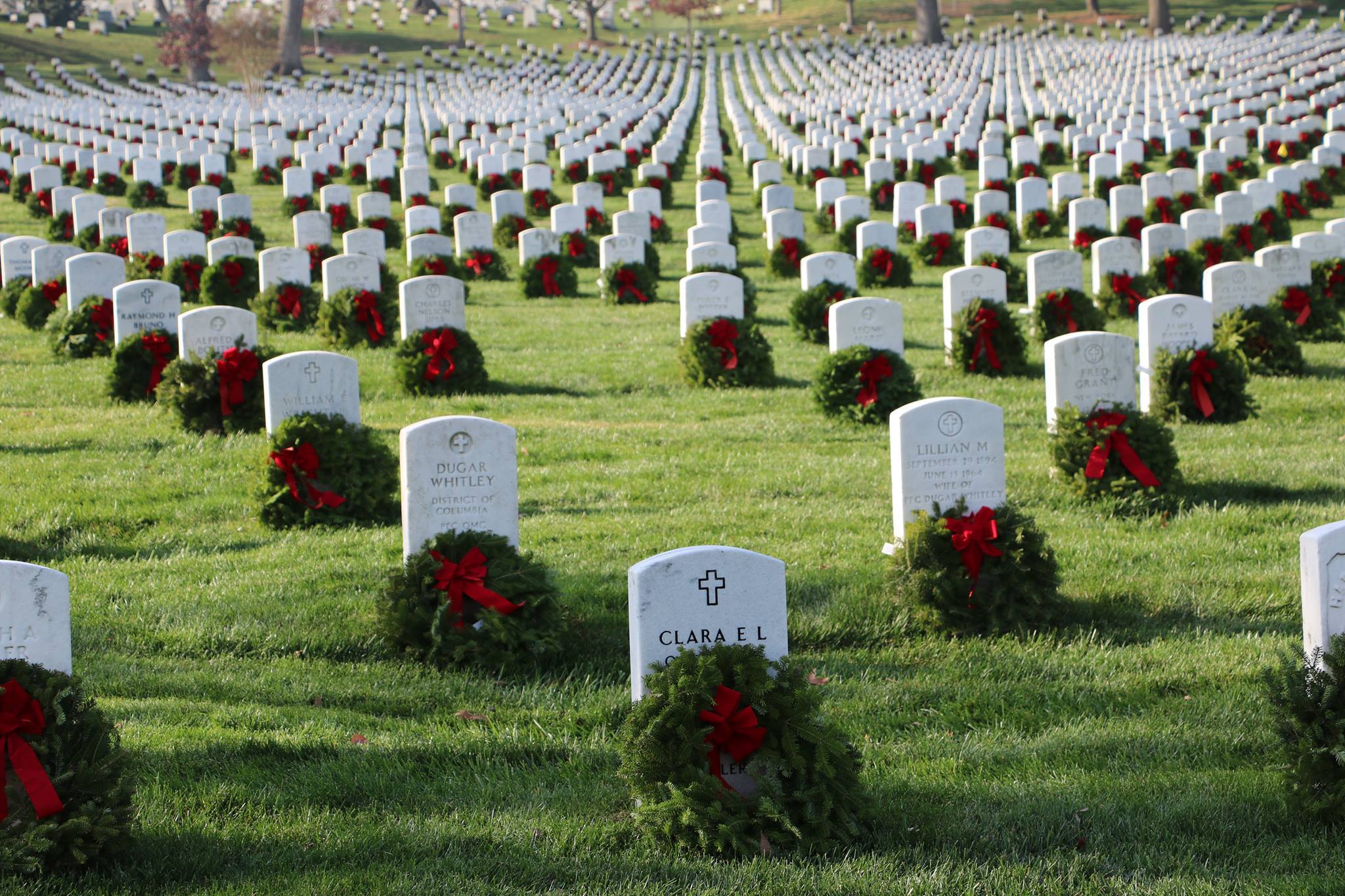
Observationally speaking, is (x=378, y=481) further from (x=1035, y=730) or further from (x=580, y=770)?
(x=1035, y=730)

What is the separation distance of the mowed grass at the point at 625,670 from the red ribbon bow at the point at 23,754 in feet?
0.79

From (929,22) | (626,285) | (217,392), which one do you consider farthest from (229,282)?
(929,22)

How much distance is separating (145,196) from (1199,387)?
22.5 m

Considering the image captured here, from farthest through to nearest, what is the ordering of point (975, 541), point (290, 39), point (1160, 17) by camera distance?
point (1160, 17), point (290, 39), point (975, 541)

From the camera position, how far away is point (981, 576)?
7312mm

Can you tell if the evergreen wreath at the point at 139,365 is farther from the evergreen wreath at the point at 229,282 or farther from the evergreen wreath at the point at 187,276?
the evergreen wreath at the point at 187,276

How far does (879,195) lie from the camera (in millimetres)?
27016

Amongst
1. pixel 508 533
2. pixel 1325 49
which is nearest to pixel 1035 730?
pixel 508 533

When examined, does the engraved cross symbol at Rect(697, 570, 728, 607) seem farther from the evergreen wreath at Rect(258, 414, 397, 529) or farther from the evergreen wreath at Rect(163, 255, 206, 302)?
the evergreen wreath at Rect(163, 255, 206, 302)

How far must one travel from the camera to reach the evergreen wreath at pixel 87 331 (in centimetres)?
1482

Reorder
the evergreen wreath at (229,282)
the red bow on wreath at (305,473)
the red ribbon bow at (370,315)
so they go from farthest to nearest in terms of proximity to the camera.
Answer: the evergreen wreath at (229,282)
the red ribbon bow at (370,315)
the red bow on wreath at (305,473)

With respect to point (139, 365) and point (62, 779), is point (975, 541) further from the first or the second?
point (139, 365)

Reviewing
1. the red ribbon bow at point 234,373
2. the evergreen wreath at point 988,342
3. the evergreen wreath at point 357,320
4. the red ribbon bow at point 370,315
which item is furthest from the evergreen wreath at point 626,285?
the red ribbon bow at point 234,373

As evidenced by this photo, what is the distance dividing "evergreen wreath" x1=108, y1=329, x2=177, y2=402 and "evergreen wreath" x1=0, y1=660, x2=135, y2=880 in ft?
27.7
